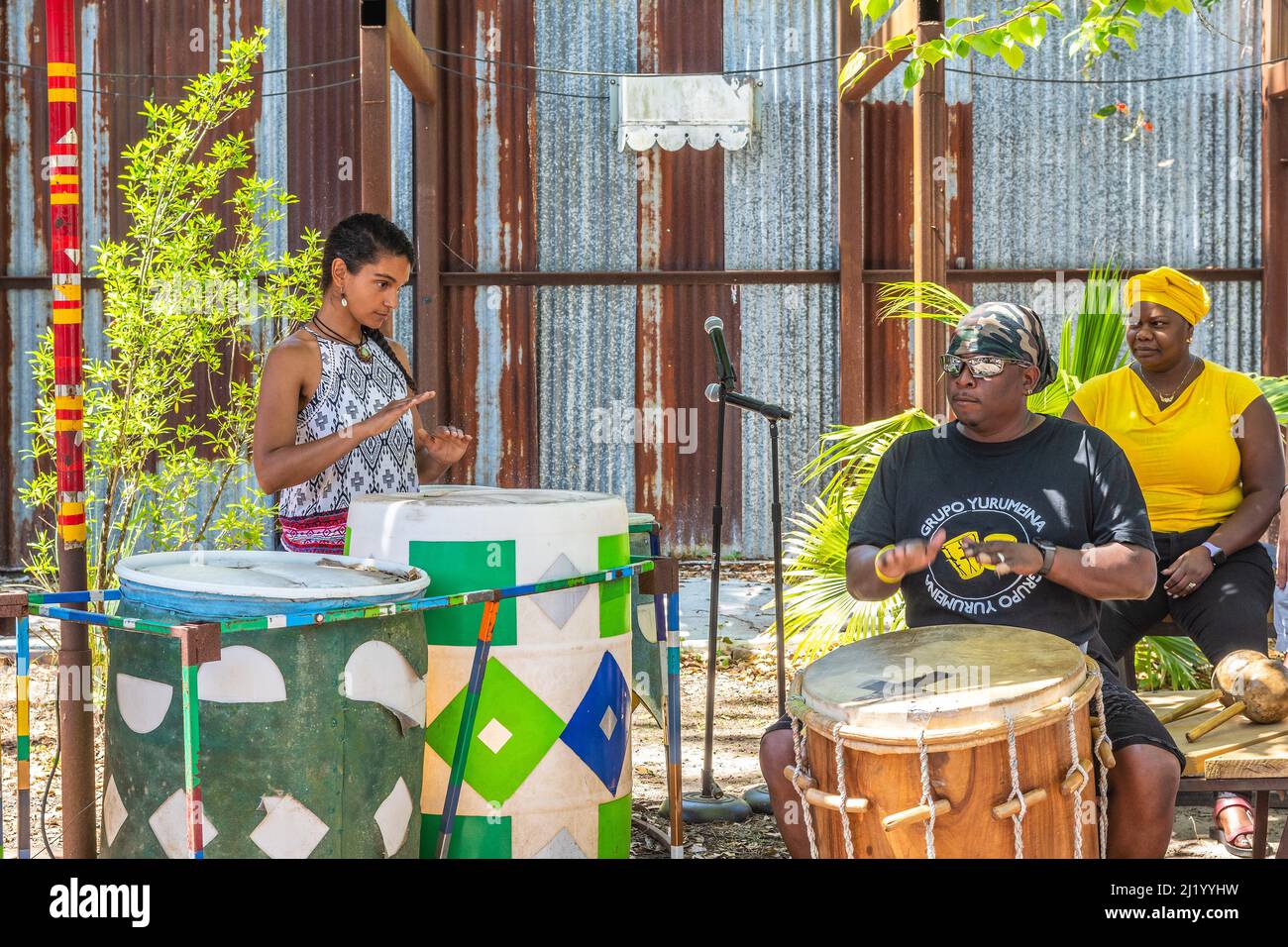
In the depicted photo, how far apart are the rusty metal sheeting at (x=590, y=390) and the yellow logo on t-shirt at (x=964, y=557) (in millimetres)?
6205

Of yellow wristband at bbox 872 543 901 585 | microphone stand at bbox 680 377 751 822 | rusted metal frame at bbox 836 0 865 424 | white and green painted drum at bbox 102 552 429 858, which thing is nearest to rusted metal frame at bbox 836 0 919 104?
rusted metal frame at bbox 836 0 865 424

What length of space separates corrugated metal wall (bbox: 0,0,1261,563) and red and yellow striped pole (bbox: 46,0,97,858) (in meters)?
5.96


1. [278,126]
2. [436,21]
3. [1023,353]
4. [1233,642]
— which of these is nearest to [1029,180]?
[436,21]

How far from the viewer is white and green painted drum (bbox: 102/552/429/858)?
240 cm

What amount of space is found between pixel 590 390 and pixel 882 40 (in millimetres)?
3293

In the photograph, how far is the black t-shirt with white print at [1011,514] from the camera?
2.96 m

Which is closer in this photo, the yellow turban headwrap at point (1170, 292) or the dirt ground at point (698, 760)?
the dirt ground at point (698, 760)

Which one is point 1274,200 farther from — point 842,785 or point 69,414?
point 69,414

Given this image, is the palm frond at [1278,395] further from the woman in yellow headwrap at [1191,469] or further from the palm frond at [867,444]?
the palm frond at [867,444]

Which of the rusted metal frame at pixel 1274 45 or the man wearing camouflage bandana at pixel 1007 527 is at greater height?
the rusted metal frame at pixel 1274 45

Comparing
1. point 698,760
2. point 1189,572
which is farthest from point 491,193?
point 1189,572

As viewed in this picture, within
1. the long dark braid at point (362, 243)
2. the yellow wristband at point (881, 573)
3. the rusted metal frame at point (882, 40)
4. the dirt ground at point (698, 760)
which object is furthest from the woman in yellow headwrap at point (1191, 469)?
the long dark braid at point (362, 243)

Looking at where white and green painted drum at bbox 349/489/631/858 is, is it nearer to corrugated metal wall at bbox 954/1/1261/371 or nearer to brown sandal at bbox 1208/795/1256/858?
brown sandal at bbox 1208/795/1256/858
